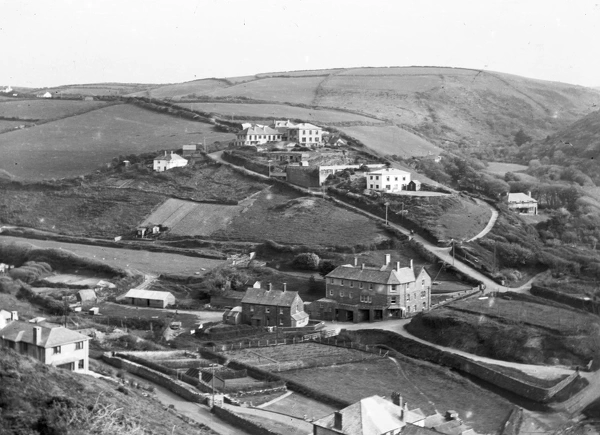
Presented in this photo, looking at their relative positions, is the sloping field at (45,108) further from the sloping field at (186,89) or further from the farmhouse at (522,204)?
the farmhouse at (522,204)

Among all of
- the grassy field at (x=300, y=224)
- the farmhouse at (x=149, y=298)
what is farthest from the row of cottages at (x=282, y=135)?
the farmhouse at (x=149, y=298)

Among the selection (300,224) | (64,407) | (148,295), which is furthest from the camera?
(300,224)

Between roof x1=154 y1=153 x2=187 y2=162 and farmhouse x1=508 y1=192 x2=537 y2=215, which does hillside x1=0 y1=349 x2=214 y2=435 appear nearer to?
farmhouse x1=508 y1=192 x2=537 y2=215

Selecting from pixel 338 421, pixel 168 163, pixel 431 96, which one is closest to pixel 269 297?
pixel 338 421

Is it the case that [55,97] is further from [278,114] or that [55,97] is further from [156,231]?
[156,231]

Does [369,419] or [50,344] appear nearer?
[369,419]

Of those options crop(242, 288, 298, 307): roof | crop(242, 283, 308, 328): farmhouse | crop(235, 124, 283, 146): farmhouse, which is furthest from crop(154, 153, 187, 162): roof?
crop(242, 283, 308, 328): farmhouse

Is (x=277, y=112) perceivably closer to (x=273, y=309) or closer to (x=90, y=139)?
(x=90, y=139)
